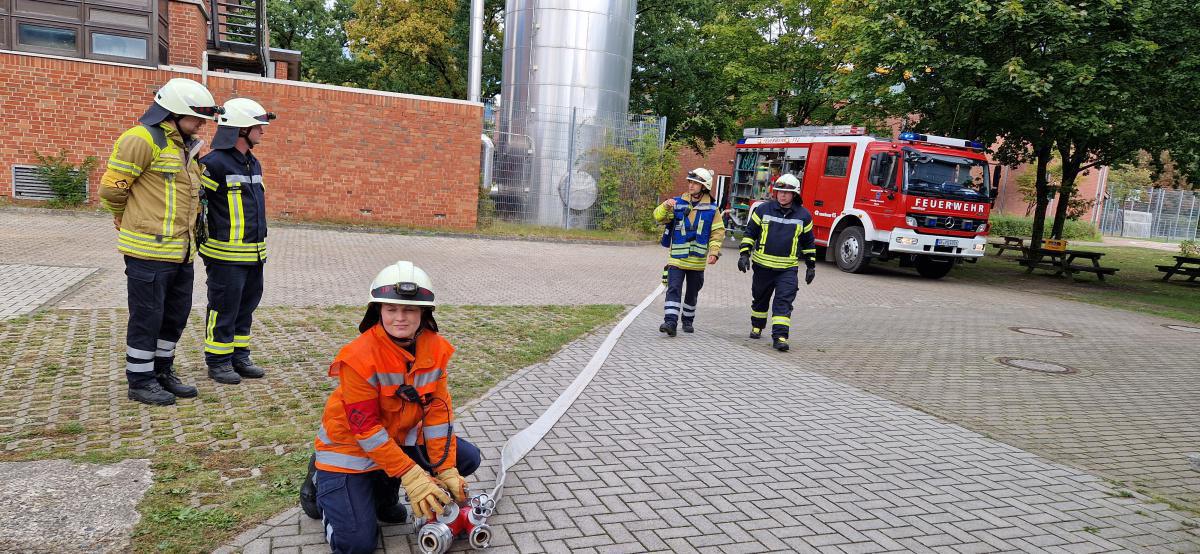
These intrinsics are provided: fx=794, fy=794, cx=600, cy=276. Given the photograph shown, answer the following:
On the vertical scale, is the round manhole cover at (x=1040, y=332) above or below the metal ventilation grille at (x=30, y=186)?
below

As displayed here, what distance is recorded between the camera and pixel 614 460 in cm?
450

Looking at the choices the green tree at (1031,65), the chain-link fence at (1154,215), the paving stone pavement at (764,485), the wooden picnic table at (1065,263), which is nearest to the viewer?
the paving stone pavement at (764,485)

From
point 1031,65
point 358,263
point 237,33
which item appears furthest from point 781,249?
point 237,33

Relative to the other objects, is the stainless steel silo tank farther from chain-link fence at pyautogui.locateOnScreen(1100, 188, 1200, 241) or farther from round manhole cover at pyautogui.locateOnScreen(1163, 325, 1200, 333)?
chain-link fence at pyautogui.locateOnScreen(1100, 188, 1200, 241)

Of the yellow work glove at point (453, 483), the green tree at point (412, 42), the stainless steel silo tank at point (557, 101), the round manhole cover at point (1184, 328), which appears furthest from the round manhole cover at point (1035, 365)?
the green tree at point (412, 42)

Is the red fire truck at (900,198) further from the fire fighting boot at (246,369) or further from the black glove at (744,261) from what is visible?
the fire fighting boot at (246,369)

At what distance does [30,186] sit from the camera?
15812mm

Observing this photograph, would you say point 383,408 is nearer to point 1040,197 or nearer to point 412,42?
point 1040,197

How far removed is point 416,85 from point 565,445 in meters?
28.1

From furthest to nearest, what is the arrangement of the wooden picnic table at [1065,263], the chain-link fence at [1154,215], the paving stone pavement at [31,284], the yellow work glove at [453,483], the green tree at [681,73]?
the chain-link fence at [1154,215], the green tree at [681,73], the wooden picnic table at [1065,263], the paving stone pavement at [31,284], the yellow work glove at [453,483]

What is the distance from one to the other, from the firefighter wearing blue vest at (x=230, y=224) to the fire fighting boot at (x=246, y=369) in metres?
0.08

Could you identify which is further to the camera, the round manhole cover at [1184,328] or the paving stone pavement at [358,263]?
the round manhole cover at [1184,328]

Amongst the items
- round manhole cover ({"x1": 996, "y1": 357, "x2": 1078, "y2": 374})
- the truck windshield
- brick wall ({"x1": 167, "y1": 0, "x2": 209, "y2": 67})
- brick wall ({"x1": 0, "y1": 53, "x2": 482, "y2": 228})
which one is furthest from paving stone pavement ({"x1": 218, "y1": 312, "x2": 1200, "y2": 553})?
brick wall ({"x1": 167, "y1": 0, "x2": 209, "y2": 67})

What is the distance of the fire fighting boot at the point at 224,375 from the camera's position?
542 centimetres
